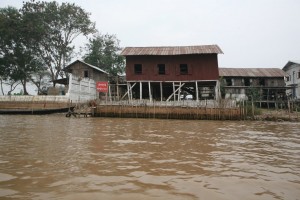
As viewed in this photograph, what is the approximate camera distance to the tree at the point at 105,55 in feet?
139

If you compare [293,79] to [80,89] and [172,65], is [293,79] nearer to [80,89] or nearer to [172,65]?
[172,65]

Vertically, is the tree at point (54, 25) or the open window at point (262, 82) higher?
→ the tree at point (54, 25)

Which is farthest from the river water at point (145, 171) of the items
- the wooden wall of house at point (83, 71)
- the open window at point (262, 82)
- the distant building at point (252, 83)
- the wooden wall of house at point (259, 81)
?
the open window at point (262, 82)

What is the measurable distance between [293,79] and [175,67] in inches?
793

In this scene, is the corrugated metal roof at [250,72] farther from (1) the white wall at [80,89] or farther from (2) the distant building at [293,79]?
(1) the white wall at [80,89]

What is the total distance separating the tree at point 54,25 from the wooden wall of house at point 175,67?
14757mm

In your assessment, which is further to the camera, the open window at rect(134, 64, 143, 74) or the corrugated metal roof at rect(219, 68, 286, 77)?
the corrugated metal roof at rect(219, 68, 286, 77)

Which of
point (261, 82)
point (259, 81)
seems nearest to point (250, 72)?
point (259, 81)

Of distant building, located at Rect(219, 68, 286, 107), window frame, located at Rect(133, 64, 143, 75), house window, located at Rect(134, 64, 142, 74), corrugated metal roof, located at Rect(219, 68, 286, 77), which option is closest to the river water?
window frame, located at Rect(133, 64, 143, 75)

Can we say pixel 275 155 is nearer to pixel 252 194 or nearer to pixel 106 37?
pixel 252 194

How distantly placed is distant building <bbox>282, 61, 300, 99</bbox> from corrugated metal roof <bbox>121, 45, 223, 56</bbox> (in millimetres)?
14897

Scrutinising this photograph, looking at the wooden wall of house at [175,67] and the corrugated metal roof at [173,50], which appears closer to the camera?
the corrugated metal roof at [173,50]

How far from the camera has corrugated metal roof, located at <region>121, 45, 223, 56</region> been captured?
2586cm

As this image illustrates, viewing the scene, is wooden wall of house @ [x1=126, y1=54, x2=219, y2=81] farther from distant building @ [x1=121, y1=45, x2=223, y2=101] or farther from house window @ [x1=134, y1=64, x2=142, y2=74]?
house window @ [x1=134, y1=64, x2=142, y2=74]
